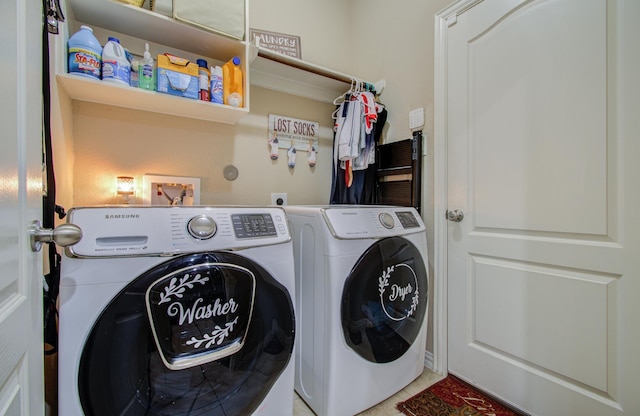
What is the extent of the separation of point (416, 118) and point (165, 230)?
58.6 inches

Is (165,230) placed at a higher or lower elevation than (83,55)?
lower

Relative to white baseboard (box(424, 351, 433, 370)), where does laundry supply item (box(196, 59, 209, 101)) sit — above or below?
above

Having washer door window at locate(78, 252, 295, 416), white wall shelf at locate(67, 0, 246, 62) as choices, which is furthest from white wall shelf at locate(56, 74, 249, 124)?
washer door window at locate(78, 252, 295, 416)

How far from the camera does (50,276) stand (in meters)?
0.80

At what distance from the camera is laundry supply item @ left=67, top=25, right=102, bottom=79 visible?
1127 mm

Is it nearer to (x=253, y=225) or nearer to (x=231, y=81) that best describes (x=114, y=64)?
(x=231, y=81)

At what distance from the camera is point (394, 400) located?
135 centimetres

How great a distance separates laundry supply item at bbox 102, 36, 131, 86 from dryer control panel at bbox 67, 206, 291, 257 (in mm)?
742

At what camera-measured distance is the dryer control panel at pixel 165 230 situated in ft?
2.36

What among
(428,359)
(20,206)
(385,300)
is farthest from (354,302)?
(20,206)

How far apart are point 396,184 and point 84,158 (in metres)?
1.69

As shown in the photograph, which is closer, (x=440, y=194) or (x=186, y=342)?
(x=186, y=342)

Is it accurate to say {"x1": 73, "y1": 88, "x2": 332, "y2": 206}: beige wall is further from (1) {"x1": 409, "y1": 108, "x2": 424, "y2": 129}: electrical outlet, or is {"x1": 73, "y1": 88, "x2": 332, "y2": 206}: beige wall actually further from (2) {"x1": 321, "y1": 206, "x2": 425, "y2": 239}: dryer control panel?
(2) {"x1": 321, "y1": 206, "x2": 425, "y2": 239}: dryer control panel

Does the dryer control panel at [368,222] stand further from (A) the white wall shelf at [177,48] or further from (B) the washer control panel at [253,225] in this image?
(A) the white wall shelf at [177,48]
